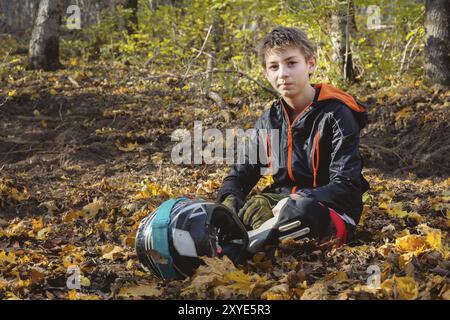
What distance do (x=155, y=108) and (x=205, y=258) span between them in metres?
6.27

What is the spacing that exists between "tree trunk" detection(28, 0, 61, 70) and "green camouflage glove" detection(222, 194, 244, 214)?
8.41 meters

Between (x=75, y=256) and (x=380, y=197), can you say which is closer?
(x=75, y=256)

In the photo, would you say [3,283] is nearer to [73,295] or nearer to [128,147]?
[73,295]

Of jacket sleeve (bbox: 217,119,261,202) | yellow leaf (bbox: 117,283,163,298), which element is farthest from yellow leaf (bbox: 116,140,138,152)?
yellow leaf (bbox: 117,283,163,298)

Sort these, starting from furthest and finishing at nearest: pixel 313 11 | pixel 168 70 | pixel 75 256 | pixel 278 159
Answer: pixel 168 70
pixel 313 11
pixel 278 159
pixel 75 256

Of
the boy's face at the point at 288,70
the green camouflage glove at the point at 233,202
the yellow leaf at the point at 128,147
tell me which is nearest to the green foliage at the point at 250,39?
the yellow leaf at the point at 128,147

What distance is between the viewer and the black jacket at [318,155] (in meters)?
3.50

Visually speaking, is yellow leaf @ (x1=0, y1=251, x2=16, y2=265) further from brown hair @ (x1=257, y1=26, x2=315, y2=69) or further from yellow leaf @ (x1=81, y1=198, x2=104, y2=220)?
brown hair @ (x1=257, y1=26, x2=315, y2=69)

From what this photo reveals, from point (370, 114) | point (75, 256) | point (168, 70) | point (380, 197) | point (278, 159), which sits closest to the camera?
point (75, 256)

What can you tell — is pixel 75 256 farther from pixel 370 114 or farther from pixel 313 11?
pixel 313 11

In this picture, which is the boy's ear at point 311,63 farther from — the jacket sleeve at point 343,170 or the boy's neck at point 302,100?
the jacket sleeve at point 343,170

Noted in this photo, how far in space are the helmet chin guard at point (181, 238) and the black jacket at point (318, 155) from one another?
659 millimetres

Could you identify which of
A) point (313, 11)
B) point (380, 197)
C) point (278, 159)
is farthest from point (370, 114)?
point (278, 159)

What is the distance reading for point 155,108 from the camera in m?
8.97
